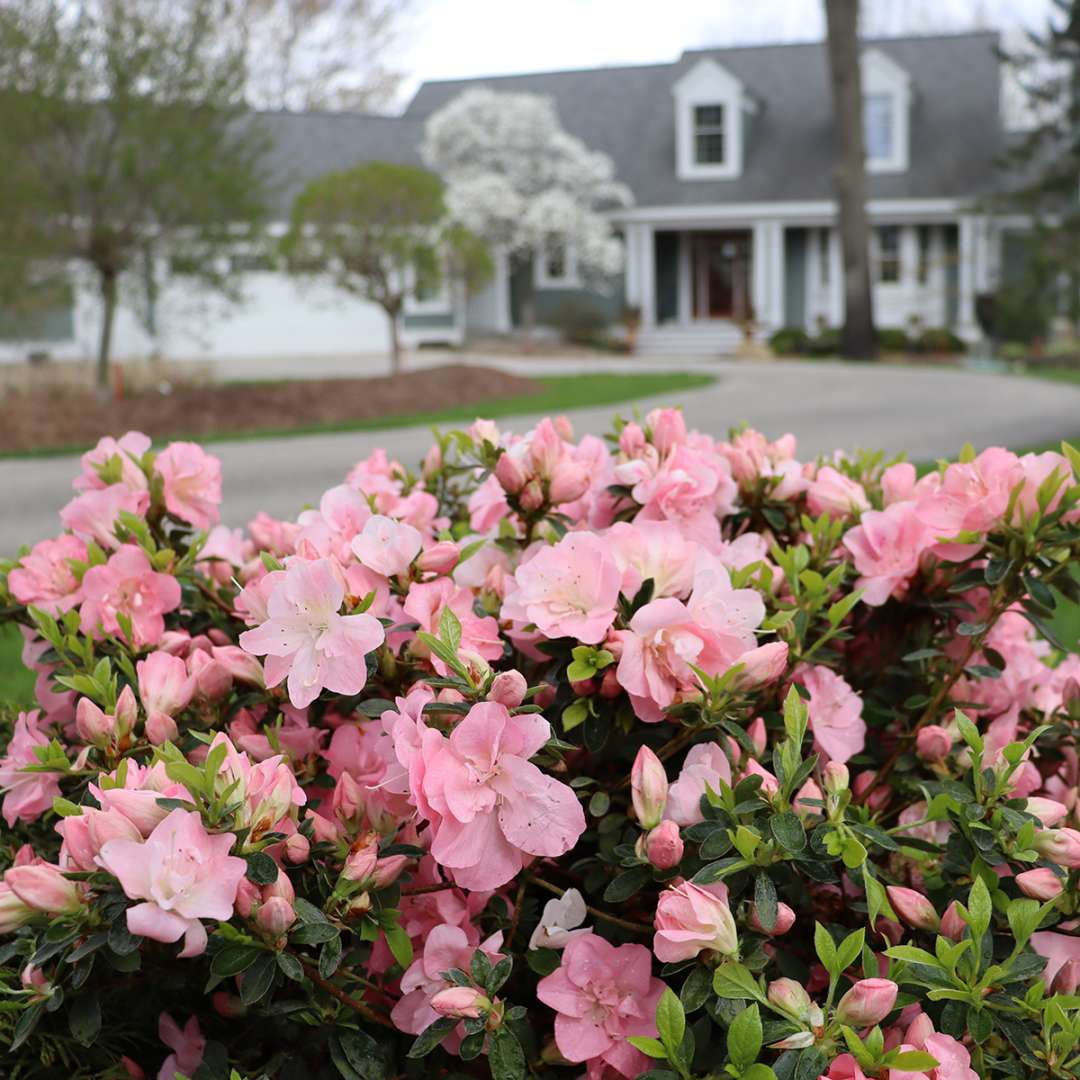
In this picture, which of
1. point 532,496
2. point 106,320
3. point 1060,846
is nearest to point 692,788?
point 1060,846

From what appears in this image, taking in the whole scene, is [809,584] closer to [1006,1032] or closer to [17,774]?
[1006,1032]

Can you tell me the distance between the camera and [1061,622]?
5.82 m

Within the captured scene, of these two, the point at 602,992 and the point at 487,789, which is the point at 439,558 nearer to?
the point at 487,789

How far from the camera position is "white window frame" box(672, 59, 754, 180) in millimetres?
31359

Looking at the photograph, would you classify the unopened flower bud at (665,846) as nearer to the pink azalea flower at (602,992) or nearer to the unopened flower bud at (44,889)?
the pink azalea flower at (602,992)

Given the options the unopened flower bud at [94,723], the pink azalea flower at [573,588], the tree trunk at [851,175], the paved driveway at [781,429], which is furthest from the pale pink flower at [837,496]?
the tree trunk at [851,175]

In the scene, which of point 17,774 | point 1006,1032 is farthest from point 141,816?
point 1006,1032

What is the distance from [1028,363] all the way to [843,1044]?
26355 mm

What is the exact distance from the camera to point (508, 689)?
4.42 ft

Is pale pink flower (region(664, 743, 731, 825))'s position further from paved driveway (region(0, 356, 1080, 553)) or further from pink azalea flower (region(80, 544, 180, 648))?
paved driveway (region(0, 356, 1080, 553))

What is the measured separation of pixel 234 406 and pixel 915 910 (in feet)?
52.8

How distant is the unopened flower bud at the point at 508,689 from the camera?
1345 mm

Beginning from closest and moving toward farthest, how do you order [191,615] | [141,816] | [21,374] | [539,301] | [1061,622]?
[141,816] → [191,615] → [1061,622] → [21,374] → [539,301]

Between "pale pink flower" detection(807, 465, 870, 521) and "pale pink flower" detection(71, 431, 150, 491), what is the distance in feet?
3.54
